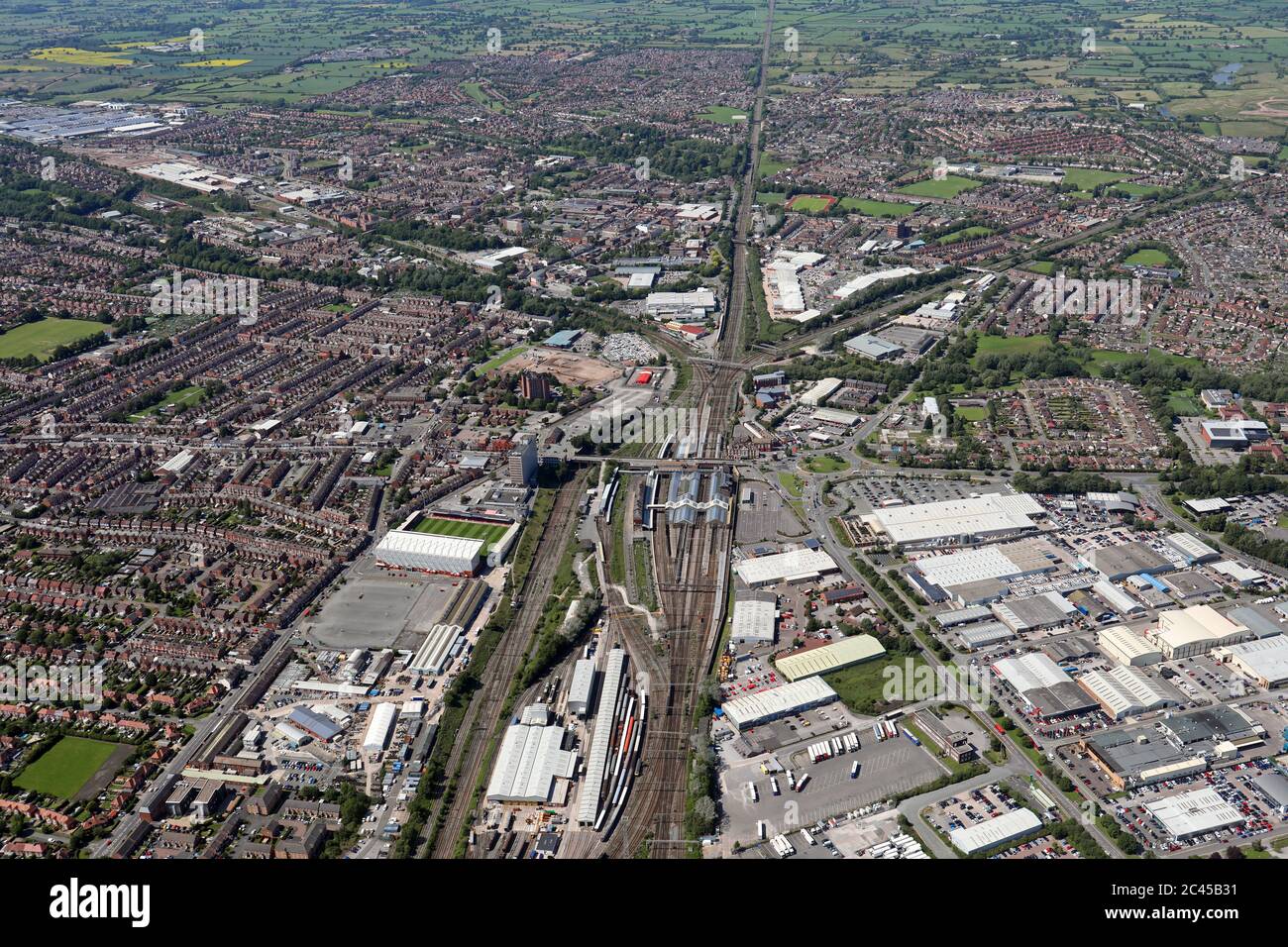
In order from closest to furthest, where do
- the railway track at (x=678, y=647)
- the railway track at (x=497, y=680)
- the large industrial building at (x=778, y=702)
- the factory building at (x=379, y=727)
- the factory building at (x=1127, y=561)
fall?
the railway track at (x=678, y=647), the railway track at (x=497, y=680), the factory building at (x=379, y=727), the large industrial building at (x=778, y=702), the factory building at (x=1127, y=561)

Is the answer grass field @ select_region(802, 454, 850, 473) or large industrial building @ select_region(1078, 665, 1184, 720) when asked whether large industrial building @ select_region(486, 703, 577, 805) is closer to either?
large industrial building @ select_region(1078, 665, 1184, 720)

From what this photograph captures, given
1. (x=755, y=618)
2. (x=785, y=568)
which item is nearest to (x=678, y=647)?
(x=755, y=618)

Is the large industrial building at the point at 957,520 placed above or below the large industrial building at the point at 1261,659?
above

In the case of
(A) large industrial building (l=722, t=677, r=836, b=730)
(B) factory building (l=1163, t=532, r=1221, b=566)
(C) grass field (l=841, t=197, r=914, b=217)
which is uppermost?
(C) grass field (l=841, t=197, r=914, b=217)

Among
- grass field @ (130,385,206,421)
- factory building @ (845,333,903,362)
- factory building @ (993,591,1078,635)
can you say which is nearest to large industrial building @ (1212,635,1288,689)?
factory building @ (993,591,1078,635)

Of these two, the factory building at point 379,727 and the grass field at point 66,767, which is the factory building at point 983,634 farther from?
the grass field at point 66,767

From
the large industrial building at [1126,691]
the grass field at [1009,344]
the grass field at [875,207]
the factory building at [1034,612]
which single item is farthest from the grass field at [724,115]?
the large industrial building at [1126,691]
